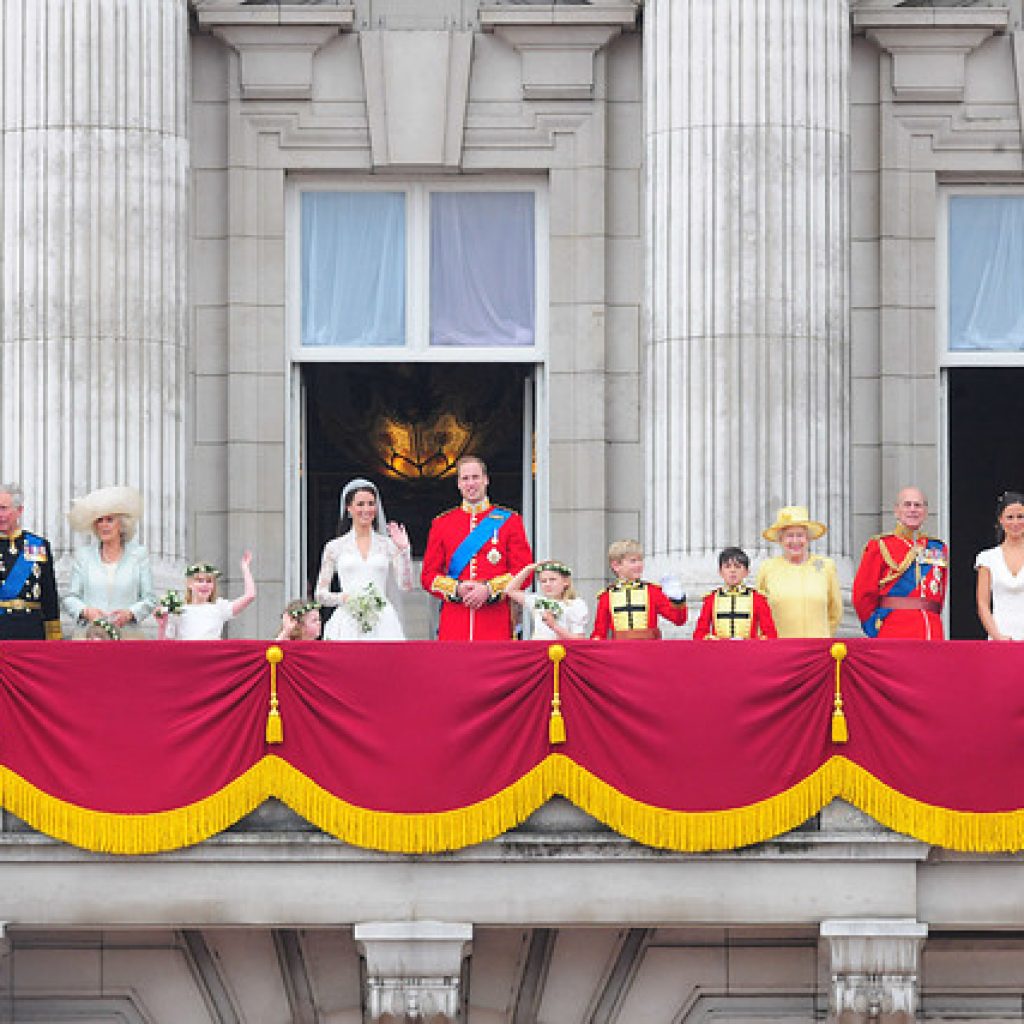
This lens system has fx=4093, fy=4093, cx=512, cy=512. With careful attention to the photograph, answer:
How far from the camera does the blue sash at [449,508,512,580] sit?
3022 cm

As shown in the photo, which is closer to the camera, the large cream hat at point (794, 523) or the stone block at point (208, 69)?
the large cream hat at point (794, 523)

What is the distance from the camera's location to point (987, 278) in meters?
35.0

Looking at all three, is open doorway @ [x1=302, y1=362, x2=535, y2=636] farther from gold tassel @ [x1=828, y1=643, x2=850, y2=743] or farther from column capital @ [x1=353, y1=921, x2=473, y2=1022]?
gold tassel @ [x1=828, y1=643, x2=850, y2=743]

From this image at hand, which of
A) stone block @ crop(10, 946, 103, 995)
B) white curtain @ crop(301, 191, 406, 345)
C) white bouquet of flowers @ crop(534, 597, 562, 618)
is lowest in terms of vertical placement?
stone block @ crop(10, 946, 103, 995)

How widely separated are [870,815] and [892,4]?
914 centimetres

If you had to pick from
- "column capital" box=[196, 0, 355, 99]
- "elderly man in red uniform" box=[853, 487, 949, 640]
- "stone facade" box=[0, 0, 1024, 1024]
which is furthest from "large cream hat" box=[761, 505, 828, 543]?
"column capital" box=[196, 0, 355, 99]

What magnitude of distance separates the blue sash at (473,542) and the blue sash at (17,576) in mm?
3094

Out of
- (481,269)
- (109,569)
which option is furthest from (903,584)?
(481,269)

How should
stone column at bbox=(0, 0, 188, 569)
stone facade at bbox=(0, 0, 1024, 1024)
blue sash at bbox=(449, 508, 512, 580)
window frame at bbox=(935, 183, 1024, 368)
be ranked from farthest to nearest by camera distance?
window frame at bbox=(935, 183, 1024, 368), stone column at bbox=(0, 0, 188, 569), blue sash at bbox=(449, 508, 512, 580), stone facade at bbox=(0, 0, 1024, 1024)

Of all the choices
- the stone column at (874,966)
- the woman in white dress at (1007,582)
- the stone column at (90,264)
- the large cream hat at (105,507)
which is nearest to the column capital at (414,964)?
the stone column at (874,966)

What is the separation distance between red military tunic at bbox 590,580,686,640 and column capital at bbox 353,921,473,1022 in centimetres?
249

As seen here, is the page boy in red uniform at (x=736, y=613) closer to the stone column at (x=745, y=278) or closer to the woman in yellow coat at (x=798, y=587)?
the woman in yellow coat at (x=798, y=587)

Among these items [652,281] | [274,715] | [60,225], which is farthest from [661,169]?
[274,715]

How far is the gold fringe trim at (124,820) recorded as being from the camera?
28266 mm
